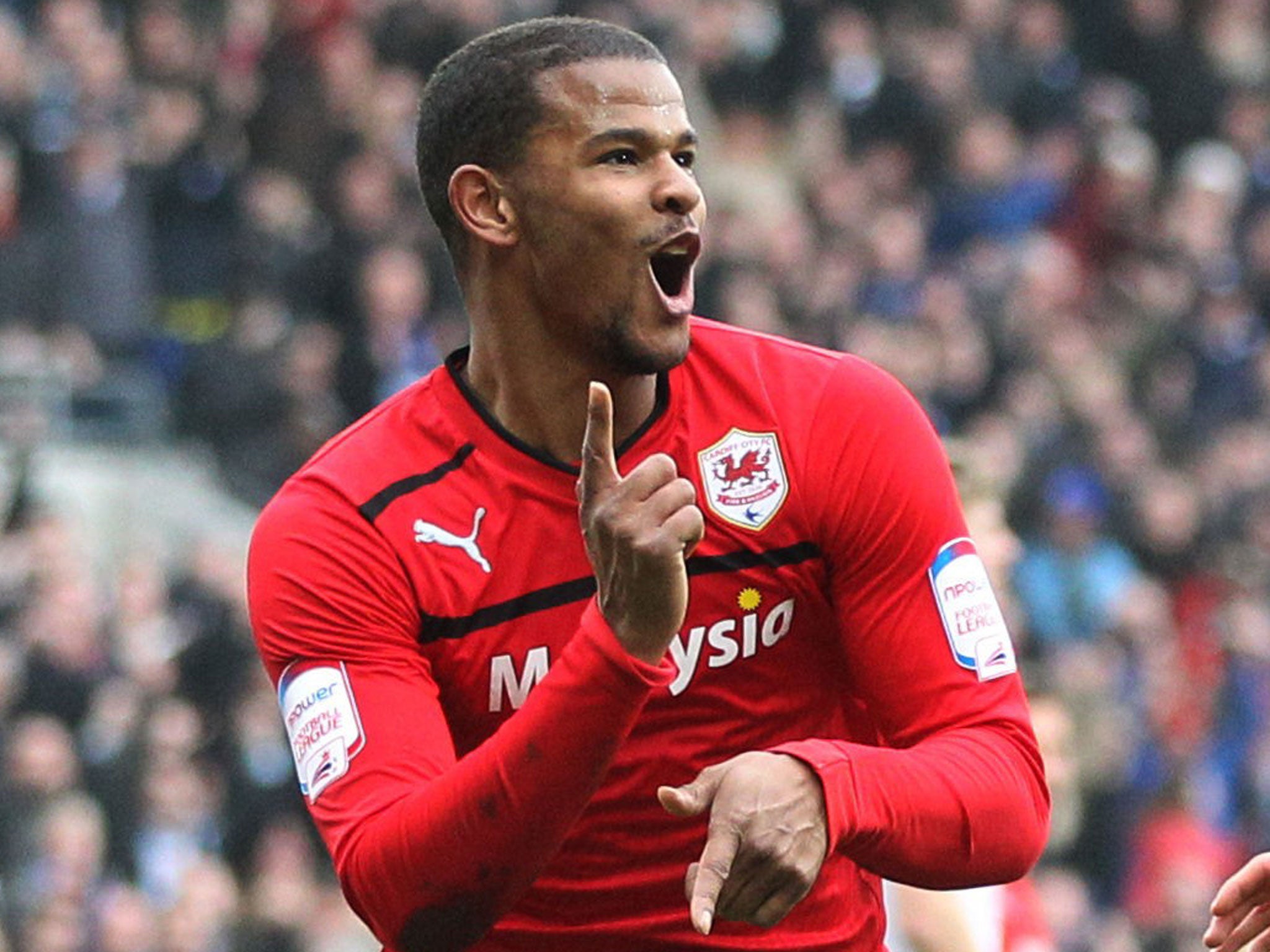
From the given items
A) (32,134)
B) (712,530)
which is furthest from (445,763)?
(32,134)

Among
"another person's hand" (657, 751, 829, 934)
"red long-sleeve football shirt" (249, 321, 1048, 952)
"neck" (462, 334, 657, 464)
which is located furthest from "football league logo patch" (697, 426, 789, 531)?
"another person's hand" (657, 751, 829, 934)

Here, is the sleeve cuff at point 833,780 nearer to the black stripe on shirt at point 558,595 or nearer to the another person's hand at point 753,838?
the another person's hand at point 753,838

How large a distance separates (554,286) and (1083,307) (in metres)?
10.3

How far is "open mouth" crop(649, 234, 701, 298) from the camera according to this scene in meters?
3.84

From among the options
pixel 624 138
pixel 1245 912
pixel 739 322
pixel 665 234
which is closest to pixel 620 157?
pixel 624 138

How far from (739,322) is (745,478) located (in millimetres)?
8675

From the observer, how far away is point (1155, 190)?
1459 cm

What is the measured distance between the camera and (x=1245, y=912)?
153 inches

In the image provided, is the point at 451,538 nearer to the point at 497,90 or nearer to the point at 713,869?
the point at 497,90

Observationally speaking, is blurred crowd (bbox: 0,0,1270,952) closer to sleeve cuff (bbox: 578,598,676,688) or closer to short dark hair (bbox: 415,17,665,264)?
short dark hair (bbox: 415,17,665,264)

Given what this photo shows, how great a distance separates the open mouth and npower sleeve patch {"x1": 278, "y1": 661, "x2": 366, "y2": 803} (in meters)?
0.72

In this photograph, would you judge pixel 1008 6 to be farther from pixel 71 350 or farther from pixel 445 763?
pixel 445 763

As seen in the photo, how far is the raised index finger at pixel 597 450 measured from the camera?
3.46 m

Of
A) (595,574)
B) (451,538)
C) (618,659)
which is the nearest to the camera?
(618,659)
